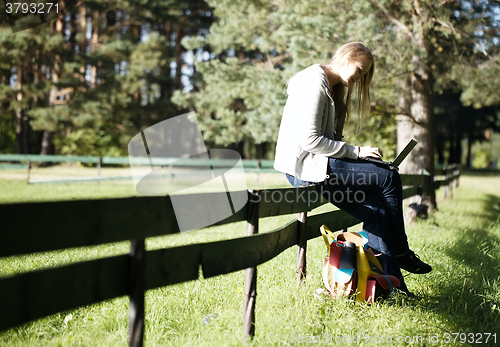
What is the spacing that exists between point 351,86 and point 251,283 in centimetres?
165

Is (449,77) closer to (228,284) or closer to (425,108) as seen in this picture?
(425,108)

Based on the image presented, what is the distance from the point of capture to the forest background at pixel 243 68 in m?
7.08

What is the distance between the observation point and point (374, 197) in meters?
2.65

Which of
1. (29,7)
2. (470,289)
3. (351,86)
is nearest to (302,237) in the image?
(351,86)

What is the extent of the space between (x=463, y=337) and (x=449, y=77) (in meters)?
7.92

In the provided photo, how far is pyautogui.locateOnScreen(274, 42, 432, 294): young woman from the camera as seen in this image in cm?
255

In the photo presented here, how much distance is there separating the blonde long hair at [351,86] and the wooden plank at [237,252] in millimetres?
1193

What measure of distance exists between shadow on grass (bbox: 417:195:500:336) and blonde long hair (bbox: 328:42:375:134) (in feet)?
4.71

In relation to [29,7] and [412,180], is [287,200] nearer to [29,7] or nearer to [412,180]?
[412,180]

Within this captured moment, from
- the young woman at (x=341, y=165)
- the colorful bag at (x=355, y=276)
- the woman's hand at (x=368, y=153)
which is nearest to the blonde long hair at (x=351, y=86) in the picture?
the young woman at (x=341, y=165)

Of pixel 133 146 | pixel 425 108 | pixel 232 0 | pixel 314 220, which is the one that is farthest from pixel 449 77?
pixel 133 146

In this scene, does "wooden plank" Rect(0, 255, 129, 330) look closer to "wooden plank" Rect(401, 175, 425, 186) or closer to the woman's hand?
the woman's hand

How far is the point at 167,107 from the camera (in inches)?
984

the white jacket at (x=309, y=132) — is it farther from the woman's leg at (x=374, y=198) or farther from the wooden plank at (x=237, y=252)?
the wooden plank at (x=237, y=252)
